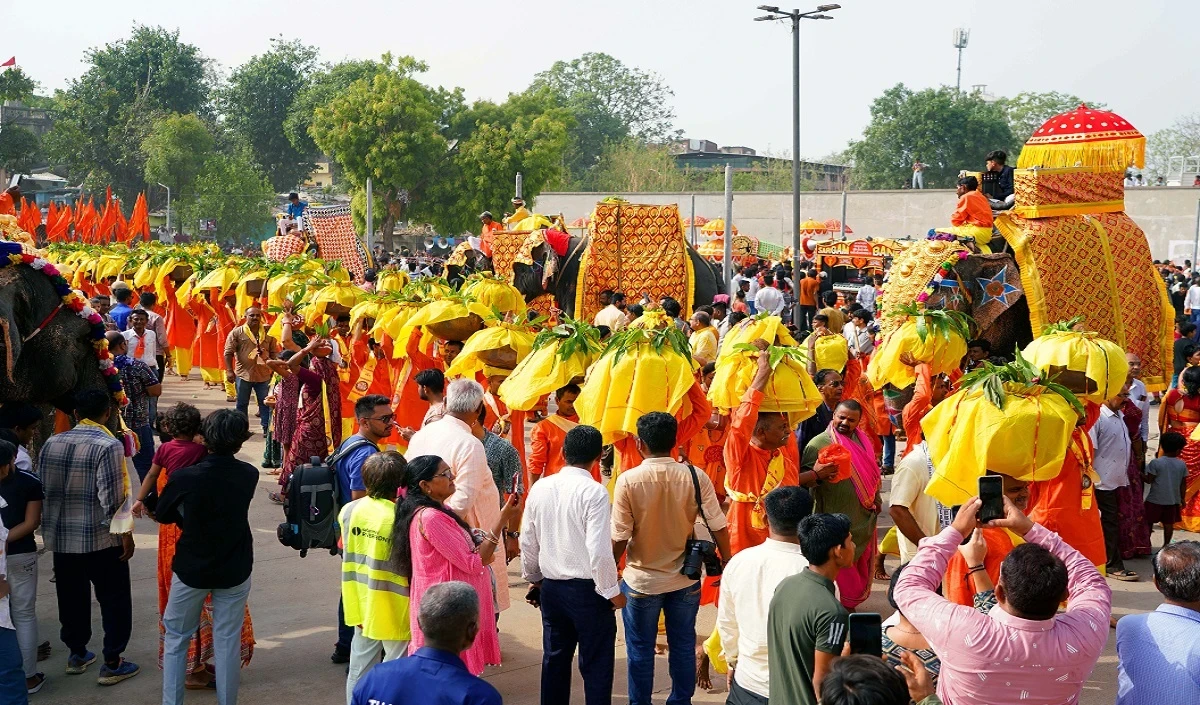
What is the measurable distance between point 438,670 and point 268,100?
190 ft

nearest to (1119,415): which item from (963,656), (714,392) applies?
(714,392)

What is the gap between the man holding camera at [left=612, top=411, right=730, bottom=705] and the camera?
5.02 metres

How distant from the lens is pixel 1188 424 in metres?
8.54

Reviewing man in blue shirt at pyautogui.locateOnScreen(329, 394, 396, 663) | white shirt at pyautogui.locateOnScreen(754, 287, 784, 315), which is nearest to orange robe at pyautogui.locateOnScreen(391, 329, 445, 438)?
man in blue shirt at pyautogui.locateOnScreen(329, 394, 396, 663)

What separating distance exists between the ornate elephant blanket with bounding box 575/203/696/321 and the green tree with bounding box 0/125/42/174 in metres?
37.8

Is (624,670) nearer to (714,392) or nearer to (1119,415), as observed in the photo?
(714,392)

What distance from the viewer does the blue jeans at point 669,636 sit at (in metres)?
5.06

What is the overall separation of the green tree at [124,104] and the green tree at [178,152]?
4.83 m

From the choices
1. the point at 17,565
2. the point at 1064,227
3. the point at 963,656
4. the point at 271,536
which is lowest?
the point at 271,536

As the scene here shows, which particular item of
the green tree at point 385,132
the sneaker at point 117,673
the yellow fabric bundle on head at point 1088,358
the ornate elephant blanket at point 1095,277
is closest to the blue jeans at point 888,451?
the ornate elephant blanket at point 1095,277

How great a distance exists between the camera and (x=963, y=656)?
3.26m

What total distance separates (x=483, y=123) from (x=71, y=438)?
32.2m

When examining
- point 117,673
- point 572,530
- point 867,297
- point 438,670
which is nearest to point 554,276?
point 867,297

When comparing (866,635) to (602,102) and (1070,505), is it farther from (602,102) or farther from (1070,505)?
(602,102)
